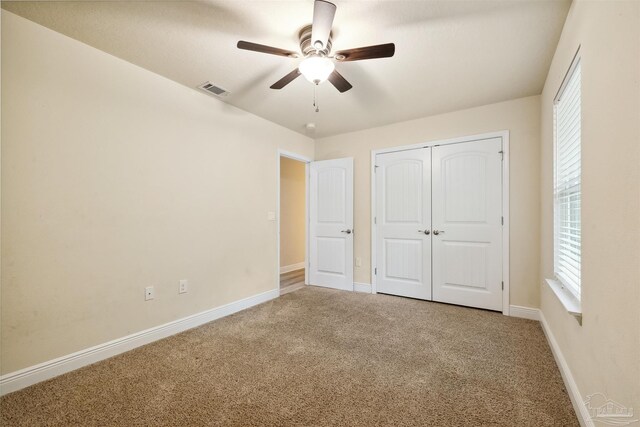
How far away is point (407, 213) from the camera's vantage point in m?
3.68

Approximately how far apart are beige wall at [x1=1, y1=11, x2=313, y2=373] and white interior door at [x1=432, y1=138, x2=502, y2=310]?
2.51 metres

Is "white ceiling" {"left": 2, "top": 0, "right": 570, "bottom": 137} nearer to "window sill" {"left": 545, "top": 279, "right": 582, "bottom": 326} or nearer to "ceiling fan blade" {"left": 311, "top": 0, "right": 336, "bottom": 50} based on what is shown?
"ceiling fan blade" {"left": 311, "top": 0, "right": 336, "bottom": 50}

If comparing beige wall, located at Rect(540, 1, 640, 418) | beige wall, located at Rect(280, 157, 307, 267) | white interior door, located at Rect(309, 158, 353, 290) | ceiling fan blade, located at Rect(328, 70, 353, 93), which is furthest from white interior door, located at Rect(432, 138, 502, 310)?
beige wall, located at Rect(280, 157, 307, 267)

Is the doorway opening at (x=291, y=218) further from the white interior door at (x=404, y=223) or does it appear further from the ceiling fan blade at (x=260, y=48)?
the ceiling fan blade at (x=260, y=48)

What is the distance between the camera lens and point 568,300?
5.60ft

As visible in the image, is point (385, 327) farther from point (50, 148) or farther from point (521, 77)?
point (50, 148)

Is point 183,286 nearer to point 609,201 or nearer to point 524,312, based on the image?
point 609,201

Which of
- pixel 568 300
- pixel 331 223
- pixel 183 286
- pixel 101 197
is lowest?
pixel 183 286

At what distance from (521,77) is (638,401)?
264 cm

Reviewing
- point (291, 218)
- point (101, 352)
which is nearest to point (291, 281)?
point (291, 218)

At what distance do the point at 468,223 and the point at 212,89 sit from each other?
10.6 feet

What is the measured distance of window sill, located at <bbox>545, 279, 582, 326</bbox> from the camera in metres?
1.48

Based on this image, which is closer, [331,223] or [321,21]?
[321,21]

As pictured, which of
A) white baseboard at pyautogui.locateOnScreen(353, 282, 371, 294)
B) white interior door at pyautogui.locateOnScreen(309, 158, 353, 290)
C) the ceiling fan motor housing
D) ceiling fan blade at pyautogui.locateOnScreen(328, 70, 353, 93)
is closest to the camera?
the ceiling fan motor housing
